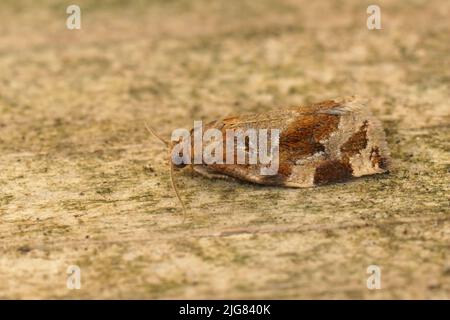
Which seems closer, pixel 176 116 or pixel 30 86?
pixel 176 116

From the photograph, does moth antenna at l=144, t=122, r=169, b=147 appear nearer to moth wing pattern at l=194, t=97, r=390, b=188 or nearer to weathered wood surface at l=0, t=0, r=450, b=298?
weathered wood surface at l=0, t=0, r=450, b=298

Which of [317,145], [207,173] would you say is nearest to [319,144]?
[317,145]

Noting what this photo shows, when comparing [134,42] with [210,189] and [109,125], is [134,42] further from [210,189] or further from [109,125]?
[210,189]

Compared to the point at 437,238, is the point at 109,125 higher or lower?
higher

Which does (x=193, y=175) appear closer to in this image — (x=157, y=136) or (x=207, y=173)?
(x=207, y=173)

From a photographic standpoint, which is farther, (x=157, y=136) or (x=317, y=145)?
(x=157, y=136)

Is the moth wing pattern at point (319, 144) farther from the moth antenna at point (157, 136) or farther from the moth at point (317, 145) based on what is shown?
the moth antenna at point (157, 136)

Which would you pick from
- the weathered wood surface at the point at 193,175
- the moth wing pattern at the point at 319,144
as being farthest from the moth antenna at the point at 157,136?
the moth wing pattern at the point at 319,144
